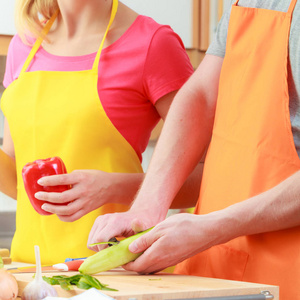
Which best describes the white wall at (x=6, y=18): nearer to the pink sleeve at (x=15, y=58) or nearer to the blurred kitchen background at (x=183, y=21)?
the blurred kitchen background at (x=183, y=21)

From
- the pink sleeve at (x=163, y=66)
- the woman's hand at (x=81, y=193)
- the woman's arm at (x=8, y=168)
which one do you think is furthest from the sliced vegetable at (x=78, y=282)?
the woman's arm at (x=8, y=168)

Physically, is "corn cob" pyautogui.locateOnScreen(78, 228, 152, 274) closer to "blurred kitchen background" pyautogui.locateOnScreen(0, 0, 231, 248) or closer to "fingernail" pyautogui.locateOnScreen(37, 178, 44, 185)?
"fingernail" pyautogui.locateOnScreen(37, 178, 44, 185)

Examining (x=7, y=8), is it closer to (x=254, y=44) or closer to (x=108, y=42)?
(x=108, y=42)

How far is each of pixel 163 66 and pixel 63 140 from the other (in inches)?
10.6

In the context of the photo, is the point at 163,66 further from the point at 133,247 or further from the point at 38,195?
the point at 133,247

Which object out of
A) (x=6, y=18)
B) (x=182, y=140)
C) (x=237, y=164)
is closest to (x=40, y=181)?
(x=182, y=140)

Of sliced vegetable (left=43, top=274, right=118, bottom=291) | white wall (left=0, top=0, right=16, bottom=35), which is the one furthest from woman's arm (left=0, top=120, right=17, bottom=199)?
sliced vegetable (left=43, top=274, right=118, bottom=291)

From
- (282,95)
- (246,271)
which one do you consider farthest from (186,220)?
(282,95)

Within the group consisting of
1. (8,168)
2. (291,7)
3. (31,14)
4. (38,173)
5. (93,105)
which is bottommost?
(8,168)

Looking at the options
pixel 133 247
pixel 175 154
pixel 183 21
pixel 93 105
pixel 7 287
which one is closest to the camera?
pixel 7 287

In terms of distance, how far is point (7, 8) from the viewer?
2.08 metres

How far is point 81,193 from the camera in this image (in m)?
1.19

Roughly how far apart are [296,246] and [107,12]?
0.75 m

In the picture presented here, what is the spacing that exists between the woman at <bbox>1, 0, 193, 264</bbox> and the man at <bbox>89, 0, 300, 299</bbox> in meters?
0.23
